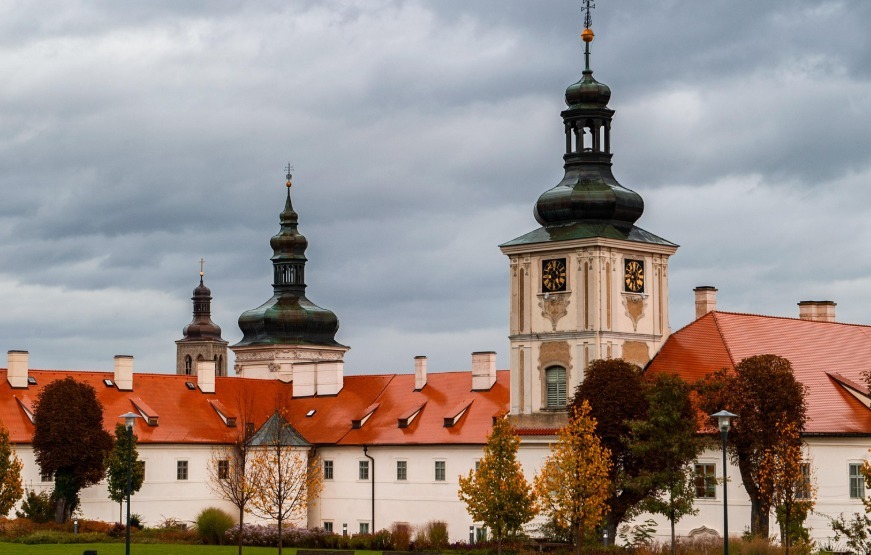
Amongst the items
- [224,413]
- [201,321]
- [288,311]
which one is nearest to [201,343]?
[201,321]

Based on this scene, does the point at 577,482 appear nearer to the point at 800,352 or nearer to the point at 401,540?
the point at 401,540

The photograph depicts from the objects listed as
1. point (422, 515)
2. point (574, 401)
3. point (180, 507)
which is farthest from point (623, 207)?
point (180, 507)

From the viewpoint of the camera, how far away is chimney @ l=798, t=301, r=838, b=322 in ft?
246

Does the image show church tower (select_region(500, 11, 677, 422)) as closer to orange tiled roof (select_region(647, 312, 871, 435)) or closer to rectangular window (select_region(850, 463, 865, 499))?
orange tiled roof (select_region(647, 312, 871, 435))

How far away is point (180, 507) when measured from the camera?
80938 millimetres

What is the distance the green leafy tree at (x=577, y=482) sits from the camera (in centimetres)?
5631

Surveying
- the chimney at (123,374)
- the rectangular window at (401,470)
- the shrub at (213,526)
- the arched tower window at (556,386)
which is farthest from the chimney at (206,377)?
the arched tower window at (556,386)

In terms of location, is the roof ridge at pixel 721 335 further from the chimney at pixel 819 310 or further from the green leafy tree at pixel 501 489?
the green leafy tree at pixel 501 489

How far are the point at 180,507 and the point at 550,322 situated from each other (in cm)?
2218

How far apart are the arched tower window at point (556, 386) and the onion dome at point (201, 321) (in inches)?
3159

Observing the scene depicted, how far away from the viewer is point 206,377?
3418 inches

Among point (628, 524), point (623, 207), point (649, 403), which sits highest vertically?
point (623, 207)

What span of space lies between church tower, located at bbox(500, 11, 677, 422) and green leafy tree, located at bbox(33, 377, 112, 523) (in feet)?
62.0

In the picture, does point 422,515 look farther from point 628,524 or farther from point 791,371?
point 791,371
